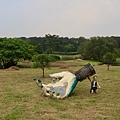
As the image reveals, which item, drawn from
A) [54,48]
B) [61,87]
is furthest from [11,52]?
[54,48]

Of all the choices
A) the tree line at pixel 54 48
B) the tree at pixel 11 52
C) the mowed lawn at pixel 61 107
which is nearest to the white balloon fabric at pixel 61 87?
the mowed lawn at pixel 61 107

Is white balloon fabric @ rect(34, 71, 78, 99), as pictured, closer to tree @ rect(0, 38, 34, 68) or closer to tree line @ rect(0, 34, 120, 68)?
tree line @ rect(0, 34, 120, 68)

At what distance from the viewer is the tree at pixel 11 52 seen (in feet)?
119

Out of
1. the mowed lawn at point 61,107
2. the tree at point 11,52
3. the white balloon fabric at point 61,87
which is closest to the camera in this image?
the mowed lawn at point 61,107

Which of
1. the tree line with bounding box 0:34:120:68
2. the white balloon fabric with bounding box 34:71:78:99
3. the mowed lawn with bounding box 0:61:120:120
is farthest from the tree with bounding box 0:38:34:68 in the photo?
the mowed lawn with bounding box 0:61:120:120

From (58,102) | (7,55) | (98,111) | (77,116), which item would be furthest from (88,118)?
(7,55)

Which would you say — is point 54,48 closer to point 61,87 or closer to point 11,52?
point 11,52

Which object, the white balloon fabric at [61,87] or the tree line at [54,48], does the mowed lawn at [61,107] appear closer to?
the white balloon fabric at [61,87]

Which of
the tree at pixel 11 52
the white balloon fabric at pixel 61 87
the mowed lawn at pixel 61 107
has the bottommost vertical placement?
the mowed lawn at pixel 61 107

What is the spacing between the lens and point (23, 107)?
1050 centimetres

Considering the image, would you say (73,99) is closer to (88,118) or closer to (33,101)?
(33,101)

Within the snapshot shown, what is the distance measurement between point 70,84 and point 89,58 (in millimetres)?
45912

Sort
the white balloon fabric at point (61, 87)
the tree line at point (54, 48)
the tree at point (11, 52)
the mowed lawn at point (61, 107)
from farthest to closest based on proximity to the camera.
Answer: the tree line at point (54, 48) → the tree at point (11, 52) → the white balloon fabric at point (61, 87) → the mowed lawn at point (61, 107)

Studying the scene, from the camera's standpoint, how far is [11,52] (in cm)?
3641
